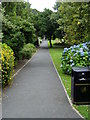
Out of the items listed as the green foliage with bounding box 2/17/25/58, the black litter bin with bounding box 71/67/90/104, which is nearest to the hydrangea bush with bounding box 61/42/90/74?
the green foliage with bounding box 2/17/25/58

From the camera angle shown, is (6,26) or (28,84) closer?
(28,84)

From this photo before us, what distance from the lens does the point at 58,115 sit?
5215mm

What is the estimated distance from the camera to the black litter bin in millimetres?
6020

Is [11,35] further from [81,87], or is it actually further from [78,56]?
[81,87]

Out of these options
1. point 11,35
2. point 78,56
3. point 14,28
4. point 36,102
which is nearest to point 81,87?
point 36,102

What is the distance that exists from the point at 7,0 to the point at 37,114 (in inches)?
423

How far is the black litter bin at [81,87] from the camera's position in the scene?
237 inches

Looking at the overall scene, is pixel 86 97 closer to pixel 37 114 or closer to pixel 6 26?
pixel 37 114

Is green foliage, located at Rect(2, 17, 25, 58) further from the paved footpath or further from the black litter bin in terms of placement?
the black litter bin

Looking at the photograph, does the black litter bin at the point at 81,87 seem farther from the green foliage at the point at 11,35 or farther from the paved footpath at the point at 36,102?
the green foliage at the point at 11,35

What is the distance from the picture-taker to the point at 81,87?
19.9 ft

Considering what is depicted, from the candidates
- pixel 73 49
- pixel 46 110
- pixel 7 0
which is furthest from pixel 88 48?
pixel 7 0

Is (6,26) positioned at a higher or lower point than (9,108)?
higher

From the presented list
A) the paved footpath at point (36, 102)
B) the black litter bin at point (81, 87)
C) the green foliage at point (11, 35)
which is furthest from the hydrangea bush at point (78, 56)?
the black litter bin at point (81, 87)
